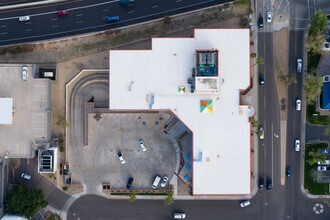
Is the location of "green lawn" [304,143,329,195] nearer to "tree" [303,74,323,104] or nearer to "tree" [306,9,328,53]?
"tree" [303,74,323,104]

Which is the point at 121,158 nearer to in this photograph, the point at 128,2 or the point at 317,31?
the point at 128,2

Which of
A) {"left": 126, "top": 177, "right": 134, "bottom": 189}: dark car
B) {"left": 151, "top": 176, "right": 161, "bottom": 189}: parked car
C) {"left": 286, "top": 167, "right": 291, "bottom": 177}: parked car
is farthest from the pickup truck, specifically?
{"left": 286, "top": 167, "right": 291, "bottom": 177}: parked car

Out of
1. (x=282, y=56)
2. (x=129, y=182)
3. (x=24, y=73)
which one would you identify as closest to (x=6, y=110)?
(x=24, y=73)

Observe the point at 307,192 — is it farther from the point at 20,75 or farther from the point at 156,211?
the point at 20,75

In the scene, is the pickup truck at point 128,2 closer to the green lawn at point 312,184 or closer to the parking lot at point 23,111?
the parking lot at point 23,111

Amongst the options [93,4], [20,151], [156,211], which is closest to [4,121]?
[20,151]
